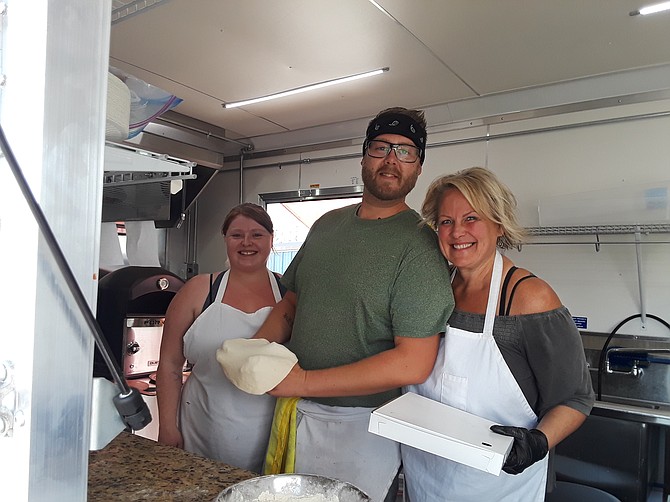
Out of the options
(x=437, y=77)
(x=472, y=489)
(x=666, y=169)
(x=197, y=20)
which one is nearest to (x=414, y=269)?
(x=472, y=489)

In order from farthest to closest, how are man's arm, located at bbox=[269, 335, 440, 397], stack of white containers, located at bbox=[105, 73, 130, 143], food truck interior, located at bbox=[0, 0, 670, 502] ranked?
1. food truck interior, located at bbox=[0, 0, 670, 502]
2. man's arm, located at bbox=[269, 335, 440, 397]
3. stack of white containers, located at bbox=[105, 73, 130, 143]

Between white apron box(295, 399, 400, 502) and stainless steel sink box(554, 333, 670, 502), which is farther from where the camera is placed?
stainless steel sink box(554, 333, 670, 502)

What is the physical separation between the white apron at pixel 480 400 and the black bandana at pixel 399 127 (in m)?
0.40

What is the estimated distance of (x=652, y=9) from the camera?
1.88 metres

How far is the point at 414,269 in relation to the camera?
1.27 meters

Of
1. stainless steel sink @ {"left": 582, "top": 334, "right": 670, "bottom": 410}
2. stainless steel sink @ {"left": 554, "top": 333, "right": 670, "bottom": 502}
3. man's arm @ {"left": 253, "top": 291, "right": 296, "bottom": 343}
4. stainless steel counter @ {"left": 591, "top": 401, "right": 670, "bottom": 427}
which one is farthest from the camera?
stainless steel sink @ {"left": 582, "top": 334, "right": 670, "bottom": 410}

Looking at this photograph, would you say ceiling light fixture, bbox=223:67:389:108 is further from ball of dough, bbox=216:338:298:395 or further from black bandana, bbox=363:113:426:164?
ball of dough, bbox=216:338:298:395

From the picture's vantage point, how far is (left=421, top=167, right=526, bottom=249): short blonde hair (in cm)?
126

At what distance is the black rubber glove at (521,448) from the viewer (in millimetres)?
1062

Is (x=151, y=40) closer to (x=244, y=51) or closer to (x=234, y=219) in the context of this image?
(x=244, y=51)

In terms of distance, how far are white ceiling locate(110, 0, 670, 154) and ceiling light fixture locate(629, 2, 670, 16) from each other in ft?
0.11

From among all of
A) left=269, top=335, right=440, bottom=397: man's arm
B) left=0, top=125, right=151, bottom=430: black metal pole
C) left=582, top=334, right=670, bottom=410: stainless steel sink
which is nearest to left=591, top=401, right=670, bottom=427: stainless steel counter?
left=582, top=334, right=670, bottom=410: stainless steel sink

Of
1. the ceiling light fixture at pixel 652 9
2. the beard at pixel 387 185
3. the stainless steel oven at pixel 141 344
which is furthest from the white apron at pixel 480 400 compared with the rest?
the stainless steel oven at pixel 141 344

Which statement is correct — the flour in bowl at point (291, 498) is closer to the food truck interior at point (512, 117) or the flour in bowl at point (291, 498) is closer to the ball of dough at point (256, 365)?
the ball of dough at point (256, 365)
